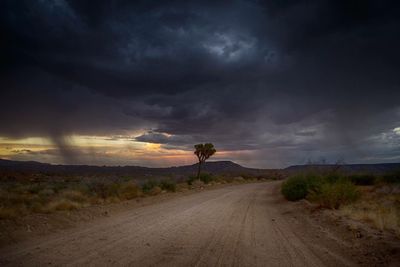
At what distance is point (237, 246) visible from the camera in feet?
31.0

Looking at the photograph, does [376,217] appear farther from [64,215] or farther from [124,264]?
[64,215]

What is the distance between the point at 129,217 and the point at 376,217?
388 inches

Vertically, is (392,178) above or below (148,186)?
above

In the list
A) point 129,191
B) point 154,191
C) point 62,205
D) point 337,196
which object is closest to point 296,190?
point 337,196

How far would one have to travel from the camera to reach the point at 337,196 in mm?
17500

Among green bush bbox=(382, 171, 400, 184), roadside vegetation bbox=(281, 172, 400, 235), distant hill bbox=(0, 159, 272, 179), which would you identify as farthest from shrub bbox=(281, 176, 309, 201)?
distant hill bbox=(0, 159, 272, 179)

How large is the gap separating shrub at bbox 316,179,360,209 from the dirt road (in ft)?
14.9

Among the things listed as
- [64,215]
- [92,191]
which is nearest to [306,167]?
[92,191]

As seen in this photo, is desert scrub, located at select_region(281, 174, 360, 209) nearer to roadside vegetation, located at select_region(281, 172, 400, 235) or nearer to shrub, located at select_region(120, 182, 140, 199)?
roadside vegetation, located at select_region(281, 172, 400, 235)

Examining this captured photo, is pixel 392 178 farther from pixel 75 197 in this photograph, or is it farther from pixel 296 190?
pixel 75 197

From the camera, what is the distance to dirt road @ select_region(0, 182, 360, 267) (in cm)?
783

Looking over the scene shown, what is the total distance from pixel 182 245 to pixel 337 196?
36.2 ft

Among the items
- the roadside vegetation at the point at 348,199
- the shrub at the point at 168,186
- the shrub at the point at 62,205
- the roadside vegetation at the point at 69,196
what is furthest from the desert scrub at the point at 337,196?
the shrub at the point at 168,186

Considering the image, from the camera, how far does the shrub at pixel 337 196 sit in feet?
57.0
